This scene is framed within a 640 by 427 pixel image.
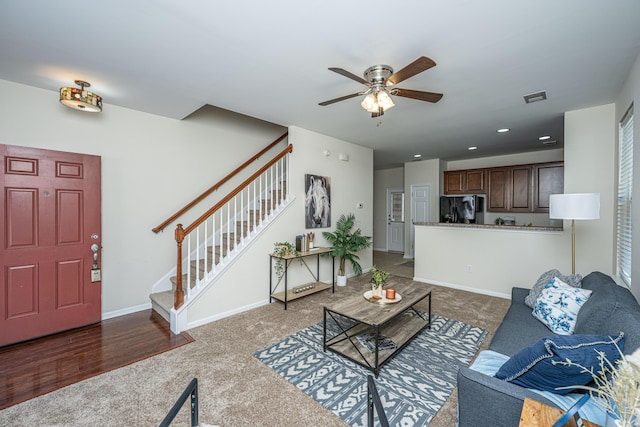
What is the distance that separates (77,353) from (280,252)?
7.63ft

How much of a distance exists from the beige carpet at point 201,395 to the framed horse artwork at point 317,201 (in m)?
2.06

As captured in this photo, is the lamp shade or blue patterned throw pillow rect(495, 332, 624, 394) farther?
the lamp shade

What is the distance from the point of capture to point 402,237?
Result: 8.04 m

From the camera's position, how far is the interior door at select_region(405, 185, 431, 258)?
6.93m

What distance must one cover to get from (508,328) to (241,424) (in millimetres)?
2153

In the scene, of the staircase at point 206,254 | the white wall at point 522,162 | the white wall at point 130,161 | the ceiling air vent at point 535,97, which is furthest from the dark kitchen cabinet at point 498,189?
the white wall at point 130,161

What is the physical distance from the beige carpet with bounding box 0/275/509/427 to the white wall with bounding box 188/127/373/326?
21.3 inches

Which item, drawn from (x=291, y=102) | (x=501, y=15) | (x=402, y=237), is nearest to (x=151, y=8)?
(x=291, y=102)

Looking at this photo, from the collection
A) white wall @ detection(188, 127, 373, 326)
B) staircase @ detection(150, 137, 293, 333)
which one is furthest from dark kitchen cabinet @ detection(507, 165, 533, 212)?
staircase @ detection(150, 137, 293, 333)

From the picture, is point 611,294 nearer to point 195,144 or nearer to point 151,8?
point 151,8

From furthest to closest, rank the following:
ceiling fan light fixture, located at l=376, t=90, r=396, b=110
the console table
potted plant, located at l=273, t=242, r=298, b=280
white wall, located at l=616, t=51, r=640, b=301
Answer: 1. potted plant, located at l=273, t=242, r=298, b=280
2. the console table
3. ceiling fan light fixture, located at l=376, t=90, r=396, b=110
4. white wall, located at l=616, t=51, r=640, b=301

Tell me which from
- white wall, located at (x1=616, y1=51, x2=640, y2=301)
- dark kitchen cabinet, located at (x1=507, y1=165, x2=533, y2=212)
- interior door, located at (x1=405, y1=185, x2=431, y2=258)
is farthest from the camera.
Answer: interior door, located at (x1=405, y1=185, x2=431, y2=258)

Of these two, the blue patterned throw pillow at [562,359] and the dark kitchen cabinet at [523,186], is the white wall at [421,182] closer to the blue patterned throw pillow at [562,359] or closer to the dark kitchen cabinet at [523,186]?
the dark kitchen cabinet at [523,186]

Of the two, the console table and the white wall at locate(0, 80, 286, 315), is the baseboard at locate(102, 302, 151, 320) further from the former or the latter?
the console table
